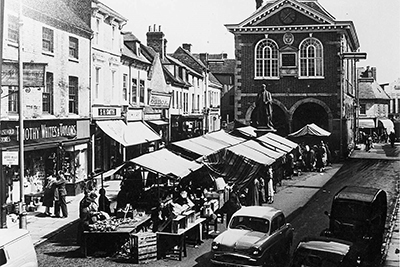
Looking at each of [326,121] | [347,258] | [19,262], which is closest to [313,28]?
[326,121]

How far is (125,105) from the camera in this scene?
23344 millimetres

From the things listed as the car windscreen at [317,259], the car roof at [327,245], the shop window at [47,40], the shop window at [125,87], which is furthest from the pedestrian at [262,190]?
the shop window at [125,87]

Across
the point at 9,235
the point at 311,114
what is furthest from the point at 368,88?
the point at 9,235

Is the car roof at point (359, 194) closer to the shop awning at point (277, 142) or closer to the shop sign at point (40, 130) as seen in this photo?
the shop awning at point (277, 142)

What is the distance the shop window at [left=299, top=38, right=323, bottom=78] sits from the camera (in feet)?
72.5

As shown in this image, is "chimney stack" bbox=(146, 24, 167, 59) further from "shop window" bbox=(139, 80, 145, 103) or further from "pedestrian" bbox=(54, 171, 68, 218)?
"pedestrian" bbox=(54, 171, 68, 218)

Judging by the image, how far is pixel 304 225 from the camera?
12.5m

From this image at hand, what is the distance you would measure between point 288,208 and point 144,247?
5981 mm

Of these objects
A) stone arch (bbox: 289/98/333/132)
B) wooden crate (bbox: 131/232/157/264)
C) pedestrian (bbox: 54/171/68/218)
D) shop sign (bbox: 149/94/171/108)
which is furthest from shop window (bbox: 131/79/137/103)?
wooden crate (bbox: 131/232/157/264)

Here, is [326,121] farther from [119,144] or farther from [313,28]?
[119,144]

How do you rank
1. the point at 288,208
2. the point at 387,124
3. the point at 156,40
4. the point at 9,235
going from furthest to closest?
the point at 156,40 < the point at 387,124 < the point at 288,208 < the point at 9,235

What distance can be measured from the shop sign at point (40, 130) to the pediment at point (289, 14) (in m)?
9.40

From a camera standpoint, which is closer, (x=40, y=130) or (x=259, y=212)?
(x=259, y=212)

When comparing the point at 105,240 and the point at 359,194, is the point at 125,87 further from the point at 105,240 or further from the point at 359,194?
the point at 359,194
